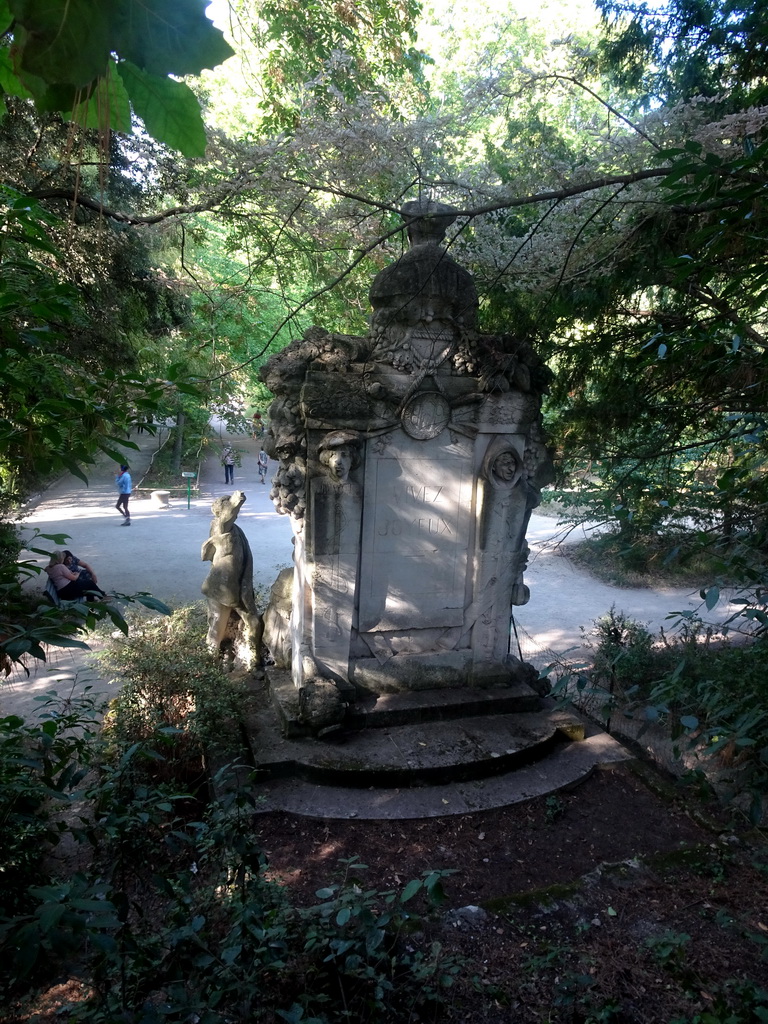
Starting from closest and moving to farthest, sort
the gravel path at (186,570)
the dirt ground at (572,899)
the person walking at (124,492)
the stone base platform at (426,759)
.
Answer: the dirt ground at (572,899)
the stone base platform at (426,759)
the gravel path at (186,570)
the person walking at (124,492)

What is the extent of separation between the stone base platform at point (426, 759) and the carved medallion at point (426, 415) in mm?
2465

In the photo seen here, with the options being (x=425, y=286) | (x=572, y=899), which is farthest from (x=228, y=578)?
(x=572, y=899)

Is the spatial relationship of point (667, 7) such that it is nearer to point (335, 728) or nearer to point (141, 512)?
point (335, 728)

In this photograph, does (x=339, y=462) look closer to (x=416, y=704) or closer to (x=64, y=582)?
(x=416, y=704)

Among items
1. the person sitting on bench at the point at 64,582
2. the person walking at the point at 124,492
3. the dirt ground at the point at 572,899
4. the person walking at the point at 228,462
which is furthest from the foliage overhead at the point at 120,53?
the person walking at the point at 228,462

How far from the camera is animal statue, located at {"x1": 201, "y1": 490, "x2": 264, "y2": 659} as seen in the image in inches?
225

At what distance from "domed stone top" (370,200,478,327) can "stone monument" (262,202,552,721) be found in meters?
0.01

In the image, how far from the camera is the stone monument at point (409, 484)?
4836 millimetres

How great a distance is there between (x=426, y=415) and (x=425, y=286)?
1.08 m

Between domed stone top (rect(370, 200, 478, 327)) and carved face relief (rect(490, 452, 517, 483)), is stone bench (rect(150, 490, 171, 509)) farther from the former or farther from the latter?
carved face relief (rect(490, 452, 517, 483))

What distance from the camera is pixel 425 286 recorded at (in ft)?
15.6

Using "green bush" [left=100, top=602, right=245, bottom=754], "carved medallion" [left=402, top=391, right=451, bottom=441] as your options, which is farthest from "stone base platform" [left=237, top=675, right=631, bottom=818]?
"carved medallion" [left=402, top=391, right=451, bottom=441]

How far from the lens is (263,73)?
22.9 ft

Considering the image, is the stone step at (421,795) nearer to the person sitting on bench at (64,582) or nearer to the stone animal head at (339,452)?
the stone animal head at (339,452)
